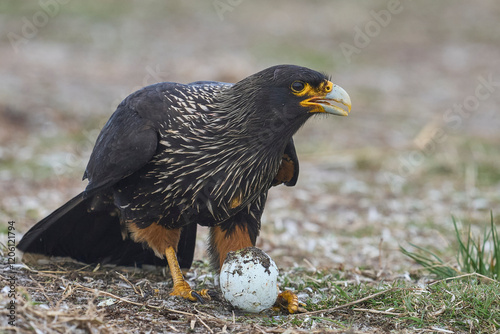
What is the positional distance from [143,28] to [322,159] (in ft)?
36.4

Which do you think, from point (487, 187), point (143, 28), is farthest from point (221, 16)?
point (487, 187)

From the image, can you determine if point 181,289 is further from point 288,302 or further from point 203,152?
point 203,152

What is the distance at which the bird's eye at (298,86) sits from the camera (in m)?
3.89

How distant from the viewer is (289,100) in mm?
3895

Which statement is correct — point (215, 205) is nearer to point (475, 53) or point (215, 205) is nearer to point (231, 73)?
→ point (231, 73)

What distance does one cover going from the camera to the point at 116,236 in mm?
4582

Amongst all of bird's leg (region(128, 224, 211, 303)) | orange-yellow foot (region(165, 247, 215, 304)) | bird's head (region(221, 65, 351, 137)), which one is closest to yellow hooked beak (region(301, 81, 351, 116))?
bird's head (region(221, 65, 351, 137))

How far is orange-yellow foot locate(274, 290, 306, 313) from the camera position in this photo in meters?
3.83

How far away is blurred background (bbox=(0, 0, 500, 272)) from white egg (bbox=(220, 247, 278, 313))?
1446 millimetres

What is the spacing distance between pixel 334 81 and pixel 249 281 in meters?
12.0

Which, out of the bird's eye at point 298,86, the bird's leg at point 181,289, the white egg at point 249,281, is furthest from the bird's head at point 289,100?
the bird's leg at point 181,289

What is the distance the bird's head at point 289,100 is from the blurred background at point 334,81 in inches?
64.0

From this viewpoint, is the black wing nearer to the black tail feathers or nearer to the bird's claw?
the black tail feathers

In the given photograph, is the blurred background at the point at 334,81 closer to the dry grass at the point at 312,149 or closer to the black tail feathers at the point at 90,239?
the dry grass at the point at 312,149
